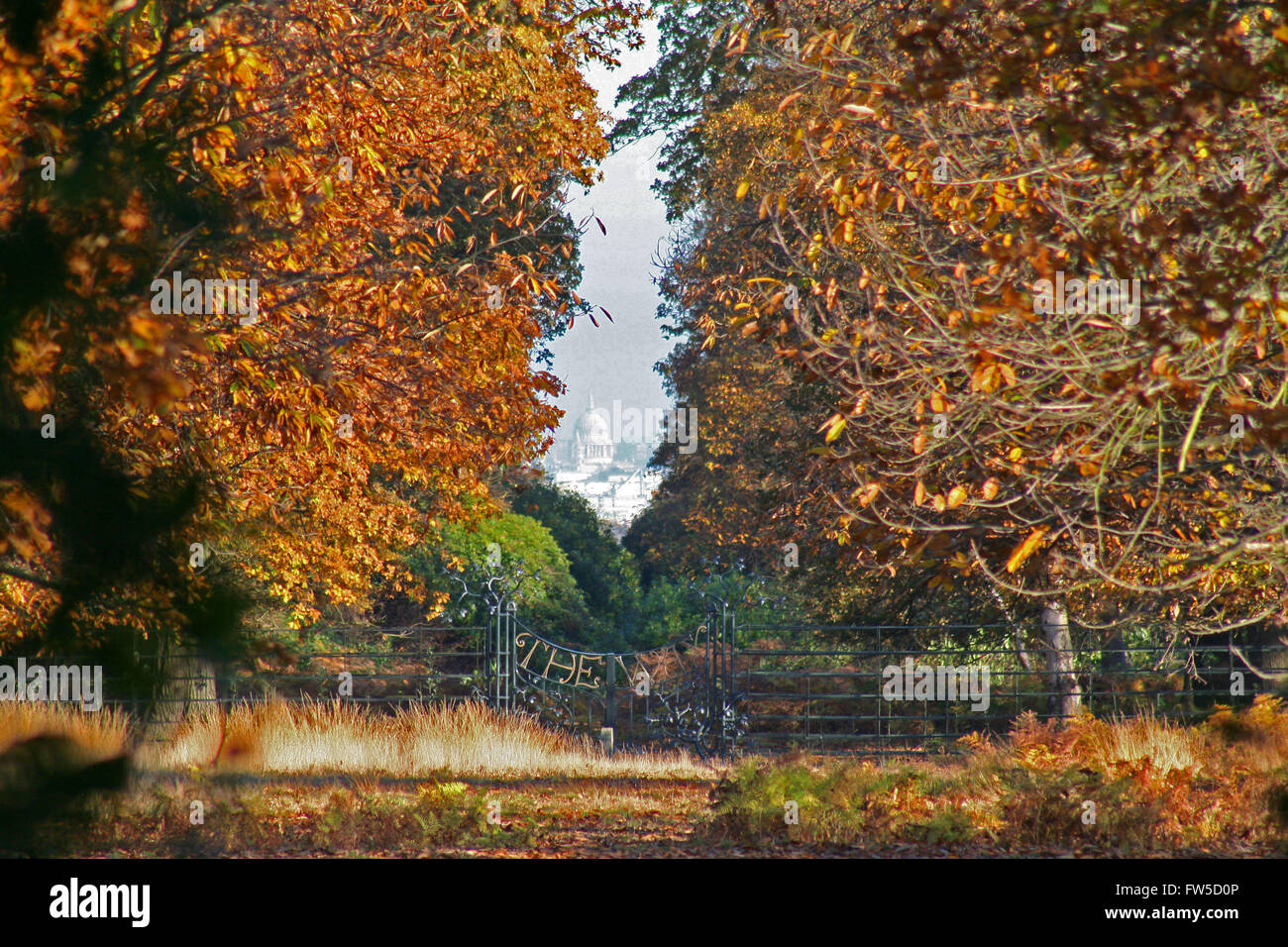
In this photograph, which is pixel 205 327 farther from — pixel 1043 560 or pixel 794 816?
pixel 1043 560

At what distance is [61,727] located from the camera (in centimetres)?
745

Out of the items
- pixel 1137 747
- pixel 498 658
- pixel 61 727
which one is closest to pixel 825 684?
pixel 498 658

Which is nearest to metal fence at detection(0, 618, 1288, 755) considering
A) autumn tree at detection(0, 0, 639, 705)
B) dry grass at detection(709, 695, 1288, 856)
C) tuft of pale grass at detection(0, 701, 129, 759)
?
autumn tree at detection(0, 0, 639, 705)

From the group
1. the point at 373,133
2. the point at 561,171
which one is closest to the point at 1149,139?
the point at 373,133

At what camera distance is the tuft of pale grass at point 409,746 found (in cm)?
1211

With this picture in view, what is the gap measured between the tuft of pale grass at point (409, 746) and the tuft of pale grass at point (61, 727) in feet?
7.24

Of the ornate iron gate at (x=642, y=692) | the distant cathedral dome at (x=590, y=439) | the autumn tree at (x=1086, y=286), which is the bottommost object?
the ornate iron gate at (x=642, y=692)

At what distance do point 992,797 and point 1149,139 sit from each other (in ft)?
18.8

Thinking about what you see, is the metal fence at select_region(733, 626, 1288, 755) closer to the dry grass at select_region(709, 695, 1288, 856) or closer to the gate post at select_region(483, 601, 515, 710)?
the gate post at select_region(483, 601, 515, 710)

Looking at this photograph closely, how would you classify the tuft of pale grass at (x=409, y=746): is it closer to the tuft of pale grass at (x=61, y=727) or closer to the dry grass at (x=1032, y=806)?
the tuft of pale grass at (x=61, y=727)

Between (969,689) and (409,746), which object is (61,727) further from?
(969,689)

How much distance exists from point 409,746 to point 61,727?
5865 millimetres

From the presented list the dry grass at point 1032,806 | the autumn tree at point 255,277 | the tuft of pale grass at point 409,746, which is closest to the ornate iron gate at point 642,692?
the tuft of pale grass at point 409,746

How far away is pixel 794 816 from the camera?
8945mm
